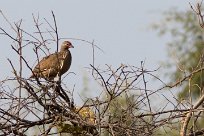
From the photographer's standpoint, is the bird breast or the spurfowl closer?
the spurfowl

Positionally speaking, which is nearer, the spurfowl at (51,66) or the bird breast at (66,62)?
the spurfowl at (51,66)

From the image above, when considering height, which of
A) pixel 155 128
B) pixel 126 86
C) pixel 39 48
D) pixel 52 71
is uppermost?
pixel 52 71

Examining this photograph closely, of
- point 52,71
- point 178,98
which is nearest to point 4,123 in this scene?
point 178,98

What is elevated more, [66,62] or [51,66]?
[66,62]

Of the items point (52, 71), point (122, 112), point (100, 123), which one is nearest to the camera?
point (100, 123)

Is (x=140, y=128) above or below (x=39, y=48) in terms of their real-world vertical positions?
below

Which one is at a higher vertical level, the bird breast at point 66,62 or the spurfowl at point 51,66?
the bird breast at point 66,62

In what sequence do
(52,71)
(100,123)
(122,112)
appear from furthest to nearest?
(52,71), (122,112), (100,123)

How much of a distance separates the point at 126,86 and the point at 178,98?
53 cm

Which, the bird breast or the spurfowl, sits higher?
the bird breast

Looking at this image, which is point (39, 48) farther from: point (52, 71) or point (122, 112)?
point (52, 71)

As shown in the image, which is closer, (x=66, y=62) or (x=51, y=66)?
(x=51, y=66)

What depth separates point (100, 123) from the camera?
3.89m

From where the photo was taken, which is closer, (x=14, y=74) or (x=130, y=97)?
(x=14, y=74)
